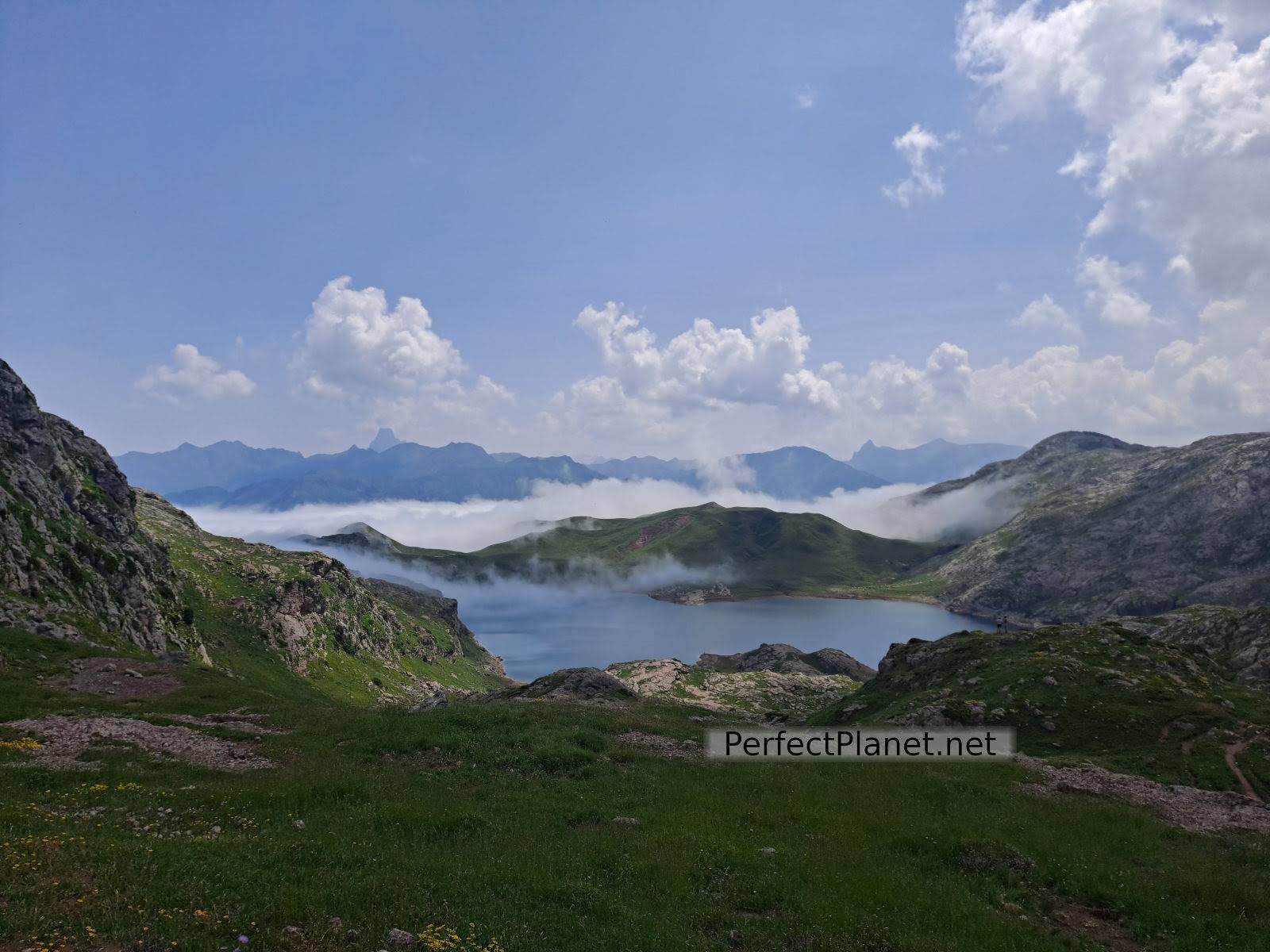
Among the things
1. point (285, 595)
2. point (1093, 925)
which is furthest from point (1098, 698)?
point (285, 595)

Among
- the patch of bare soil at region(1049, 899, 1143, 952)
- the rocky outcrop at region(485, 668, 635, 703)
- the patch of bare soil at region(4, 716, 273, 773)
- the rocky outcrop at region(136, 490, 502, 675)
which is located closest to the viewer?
the patch of bare soil at region(1049, 899, 1143, 952)

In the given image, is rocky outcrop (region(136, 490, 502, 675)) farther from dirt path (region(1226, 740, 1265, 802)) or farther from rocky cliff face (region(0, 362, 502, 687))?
dirt path (region(1226, 740, 1265, 802))

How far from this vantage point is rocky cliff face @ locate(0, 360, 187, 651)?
5950 cm

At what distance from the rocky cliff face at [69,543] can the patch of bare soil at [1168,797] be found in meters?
71.6

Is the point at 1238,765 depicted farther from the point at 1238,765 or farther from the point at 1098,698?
the point at 1098,698

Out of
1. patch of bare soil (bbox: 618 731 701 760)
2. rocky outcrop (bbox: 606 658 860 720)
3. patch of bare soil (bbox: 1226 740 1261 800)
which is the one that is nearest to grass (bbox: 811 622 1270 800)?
patch of bare soil (bbox: 1226 740 1261 800)

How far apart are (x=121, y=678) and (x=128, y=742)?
2080cm

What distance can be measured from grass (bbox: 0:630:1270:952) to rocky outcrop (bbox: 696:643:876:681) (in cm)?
11421

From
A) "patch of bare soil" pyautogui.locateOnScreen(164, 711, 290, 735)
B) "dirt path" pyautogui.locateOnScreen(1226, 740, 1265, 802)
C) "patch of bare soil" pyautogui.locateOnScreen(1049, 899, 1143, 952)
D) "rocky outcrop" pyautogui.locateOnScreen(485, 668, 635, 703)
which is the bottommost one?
"rocky outcrop" pyautogui.locateOnScreen(485, 668, 635, 703)

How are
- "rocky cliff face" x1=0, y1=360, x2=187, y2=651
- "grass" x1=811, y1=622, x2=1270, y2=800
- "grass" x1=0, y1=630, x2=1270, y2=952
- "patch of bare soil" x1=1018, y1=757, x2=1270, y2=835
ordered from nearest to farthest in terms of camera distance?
1. "grass" x1=0, y1=630, x2=1270, y2=952
2. "patch of bare soil" x1=1018, y1=757, x2=1270, y2=835
3. "grass" x1=811, y1=622, x2=1270, y2=800
4. "rocky cliff face" x1=0, y1=360, x2=187, y2=651

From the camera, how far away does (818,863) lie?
67.4ft

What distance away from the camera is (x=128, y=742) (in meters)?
29.3

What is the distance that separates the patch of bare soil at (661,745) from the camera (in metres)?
36.7

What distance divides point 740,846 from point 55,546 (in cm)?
7991
